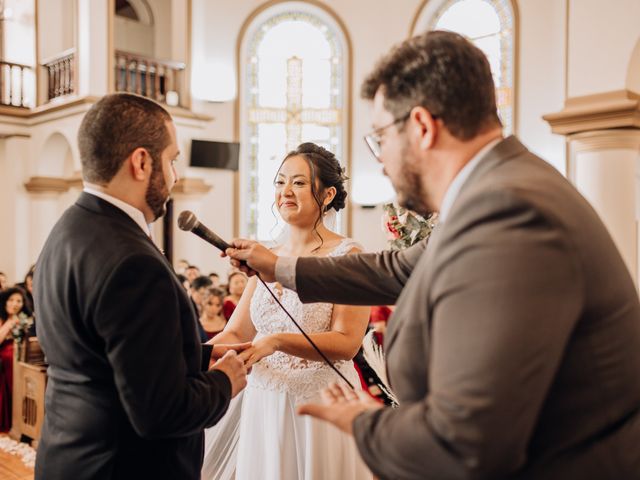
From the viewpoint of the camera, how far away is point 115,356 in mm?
1549

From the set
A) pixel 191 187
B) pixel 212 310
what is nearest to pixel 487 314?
pixel 212 310

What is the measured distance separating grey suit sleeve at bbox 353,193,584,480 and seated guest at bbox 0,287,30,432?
6268mm

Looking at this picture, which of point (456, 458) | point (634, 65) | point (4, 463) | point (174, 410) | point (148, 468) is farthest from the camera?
point (634, 65)

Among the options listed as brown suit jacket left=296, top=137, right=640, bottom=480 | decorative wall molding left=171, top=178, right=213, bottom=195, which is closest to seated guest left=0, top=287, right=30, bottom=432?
decorative wall molding left=171, top=178, right=213, bottom=195

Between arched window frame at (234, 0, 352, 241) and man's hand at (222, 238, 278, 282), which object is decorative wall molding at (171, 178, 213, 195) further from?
man's hand at (222, 238, 278, 282)

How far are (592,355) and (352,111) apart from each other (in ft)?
35.9

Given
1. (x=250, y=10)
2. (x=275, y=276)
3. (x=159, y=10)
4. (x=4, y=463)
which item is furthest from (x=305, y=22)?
(x=275, y=276)

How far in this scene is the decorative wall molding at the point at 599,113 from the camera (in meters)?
7.15

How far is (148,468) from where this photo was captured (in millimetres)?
1703

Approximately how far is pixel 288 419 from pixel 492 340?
72.0 inches

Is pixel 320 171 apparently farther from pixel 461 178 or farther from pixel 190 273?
pixel 190 273

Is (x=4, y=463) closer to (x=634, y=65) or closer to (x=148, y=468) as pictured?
(x=148, y=468)

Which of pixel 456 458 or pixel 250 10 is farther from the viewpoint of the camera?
pixel 250 10

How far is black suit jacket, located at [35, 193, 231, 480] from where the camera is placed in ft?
5.09
